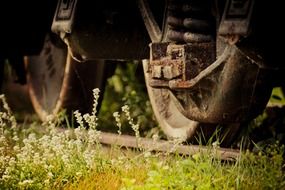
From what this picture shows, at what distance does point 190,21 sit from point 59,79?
10.2 feet

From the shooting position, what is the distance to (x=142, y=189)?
3.32 m

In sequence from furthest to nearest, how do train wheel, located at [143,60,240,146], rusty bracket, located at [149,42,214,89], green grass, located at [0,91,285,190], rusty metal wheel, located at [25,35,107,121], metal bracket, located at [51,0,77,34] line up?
1. rusty metal wheel, located at [25,35,107,121]
2. train wheel, located at [143,60,240,146]
3. metal bracket, located at [51,0,77,34]
4. rusty bracket, located at [149,42,214,89]
5. green grass, located at [0,91,285,190]

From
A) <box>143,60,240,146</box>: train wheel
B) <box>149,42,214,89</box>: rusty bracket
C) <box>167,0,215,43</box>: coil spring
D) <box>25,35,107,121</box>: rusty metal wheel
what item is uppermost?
<box>167,0,215,43</box>: coil spring

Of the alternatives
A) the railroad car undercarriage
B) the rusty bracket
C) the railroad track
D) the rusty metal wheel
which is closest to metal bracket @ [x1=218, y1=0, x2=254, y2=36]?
the railroad car undercarriage

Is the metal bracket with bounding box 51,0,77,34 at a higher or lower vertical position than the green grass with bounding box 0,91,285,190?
higher

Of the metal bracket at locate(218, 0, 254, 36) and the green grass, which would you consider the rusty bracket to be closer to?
the green grass

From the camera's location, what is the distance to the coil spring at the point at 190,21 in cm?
386

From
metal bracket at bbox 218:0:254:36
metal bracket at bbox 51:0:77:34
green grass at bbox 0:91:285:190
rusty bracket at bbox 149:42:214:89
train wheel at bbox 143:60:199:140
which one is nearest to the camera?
metal bracket at bbox 218:0:254:36

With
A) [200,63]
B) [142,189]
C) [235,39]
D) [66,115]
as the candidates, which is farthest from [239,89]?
[66,115]

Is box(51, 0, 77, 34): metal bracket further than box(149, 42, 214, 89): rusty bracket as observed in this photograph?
Yes

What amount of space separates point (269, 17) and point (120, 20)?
5.29 feet

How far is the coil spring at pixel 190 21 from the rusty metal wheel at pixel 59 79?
2.13 metres

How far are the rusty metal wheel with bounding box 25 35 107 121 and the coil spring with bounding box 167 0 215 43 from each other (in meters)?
2.13

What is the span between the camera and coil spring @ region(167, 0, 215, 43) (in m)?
3.86
